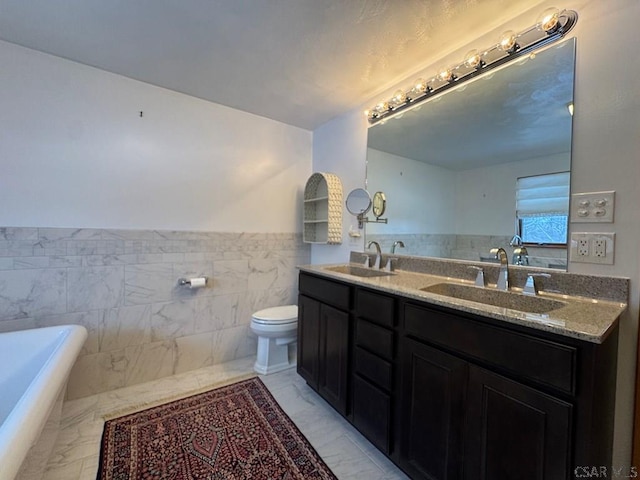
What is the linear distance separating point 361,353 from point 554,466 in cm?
88

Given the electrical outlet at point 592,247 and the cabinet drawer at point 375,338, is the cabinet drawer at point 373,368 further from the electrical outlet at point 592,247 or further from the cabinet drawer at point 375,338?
the electrical outlet at point 592,247

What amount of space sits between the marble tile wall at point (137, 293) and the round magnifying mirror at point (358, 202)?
2.76 ft

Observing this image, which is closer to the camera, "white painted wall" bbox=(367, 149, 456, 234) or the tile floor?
the tile floor

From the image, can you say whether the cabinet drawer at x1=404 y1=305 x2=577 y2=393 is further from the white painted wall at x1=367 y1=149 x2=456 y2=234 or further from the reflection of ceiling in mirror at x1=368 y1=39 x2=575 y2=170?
the reflection of ceiling in mirror at x1=368 y1=39 x2=575 y2=170

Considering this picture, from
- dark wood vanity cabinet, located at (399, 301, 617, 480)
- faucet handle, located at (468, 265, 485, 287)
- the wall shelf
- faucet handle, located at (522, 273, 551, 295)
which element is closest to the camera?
dark wood vanity cabinet, located at (399, 301, 617, 480)

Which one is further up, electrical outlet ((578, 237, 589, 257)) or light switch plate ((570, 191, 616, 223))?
light switch plate ((570, 191, 616, 223))

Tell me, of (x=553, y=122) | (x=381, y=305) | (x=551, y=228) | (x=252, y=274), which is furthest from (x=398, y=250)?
(x=252, y=274)

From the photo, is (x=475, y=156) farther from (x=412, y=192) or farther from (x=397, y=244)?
(x=397, y=244)

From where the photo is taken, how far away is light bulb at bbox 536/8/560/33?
1.27 meters

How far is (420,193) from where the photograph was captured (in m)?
2.11

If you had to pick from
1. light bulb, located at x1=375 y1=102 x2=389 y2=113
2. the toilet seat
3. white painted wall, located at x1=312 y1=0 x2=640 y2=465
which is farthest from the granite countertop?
light bulb, located at x1=375 y1=102 x2=389 y2=113

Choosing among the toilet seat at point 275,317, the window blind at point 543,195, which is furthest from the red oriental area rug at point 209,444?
the window blind at point 543,195

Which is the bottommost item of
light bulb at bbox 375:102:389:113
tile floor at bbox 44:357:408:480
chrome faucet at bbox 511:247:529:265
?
tile floor at bbox 44:357:408:480

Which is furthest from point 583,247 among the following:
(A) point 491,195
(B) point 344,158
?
(B) point 344,158
